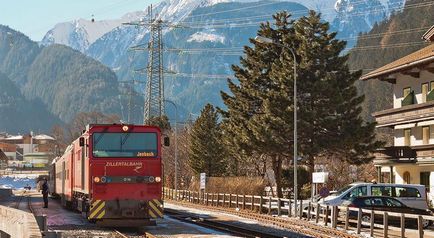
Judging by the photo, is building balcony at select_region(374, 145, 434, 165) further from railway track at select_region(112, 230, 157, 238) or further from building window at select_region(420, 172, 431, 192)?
railway track at select_region(112, 230, 157, 238)

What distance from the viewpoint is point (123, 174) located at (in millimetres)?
26125

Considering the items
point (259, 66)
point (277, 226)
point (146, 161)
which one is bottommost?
point (277, 226)

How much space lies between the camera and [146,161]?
1039 inches

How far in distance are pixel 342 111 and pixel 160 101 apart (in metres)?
40.7

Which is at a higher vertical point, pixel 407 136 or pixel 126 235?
pixel 407 136

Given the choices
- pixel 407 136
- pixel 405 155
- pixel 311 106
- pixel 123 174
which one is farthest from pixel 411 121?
pixel 123 174

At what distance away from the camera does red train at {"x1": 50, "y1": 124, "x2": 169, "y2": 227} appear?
25.9 metres

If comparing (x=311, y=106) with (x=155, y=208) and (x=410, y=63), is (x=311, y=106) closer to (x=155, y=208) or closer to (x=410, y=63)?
(x=410, y=63)

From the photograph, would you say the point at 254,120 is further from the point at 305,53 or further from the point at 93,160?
the point at 93,160

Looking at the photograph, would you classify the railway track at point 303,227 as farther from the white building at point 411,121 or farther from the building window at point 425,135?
the building window at point 425,135

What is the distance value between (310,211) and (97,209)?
1276 cm

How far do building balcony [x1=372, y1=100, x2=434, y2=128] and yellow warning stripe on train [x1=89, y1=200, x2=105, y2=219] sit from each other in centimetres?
2642

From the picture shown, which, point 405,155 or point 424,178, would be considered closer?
point 405,155

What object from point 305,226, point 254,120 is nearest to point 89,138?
point 305,226
